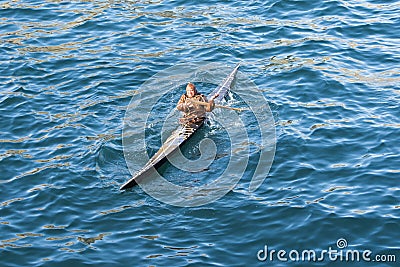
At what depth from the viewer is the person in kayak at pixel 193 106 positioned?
15062mm

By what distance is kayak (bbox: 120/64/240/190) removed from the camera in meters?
12.9

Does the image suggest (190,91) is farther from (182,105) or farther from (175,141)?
(175,141)

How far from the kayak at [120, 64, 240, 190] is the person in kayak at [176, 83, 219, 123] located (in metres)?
0.13

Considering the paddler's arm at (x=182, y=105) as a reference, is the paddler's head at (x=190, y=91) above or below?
above

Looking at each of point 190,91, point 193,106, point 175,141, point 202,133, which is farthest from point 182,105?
point 175,141

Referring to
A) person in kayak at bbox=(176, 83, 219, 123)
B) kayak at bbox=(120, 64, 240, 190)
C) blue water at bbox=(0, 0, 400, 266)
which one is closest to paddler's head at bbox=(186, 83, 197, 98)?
person in kayak at bbox=(176, 83, 219, 123)

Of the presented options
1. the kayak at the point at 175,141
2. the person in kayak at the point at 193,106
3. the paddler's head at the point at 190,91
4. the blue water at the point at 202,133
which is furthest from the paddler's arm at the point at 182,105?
the blue water at the point at 202,133

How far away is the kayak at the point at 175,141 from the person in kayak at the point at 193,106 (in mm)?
133

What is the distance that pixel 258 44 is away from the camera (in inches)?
709

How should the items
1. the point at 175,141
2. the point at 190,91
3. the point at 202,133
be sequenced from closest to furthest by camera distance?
the point at 175,141, the point at 202,133, the point at 190,91

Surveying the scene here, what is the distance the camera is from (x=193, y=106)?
1508 centimetres

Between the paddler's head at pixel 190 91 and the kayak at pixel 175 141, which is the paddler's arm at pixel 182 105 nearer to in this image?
the paddler's head at pixel 190 91

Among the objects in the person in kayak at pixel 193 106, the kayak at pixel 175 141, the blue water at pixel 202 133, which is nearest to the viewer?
the blue water at pixel 202 133

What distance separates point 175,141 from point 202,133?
80 cm
